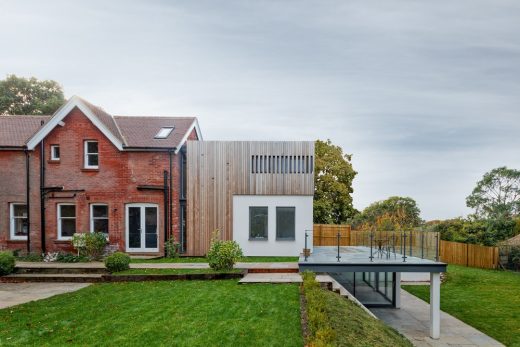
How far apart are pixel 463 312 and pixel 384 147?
46.7 feet

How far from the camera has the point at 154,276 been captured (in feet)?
40.5

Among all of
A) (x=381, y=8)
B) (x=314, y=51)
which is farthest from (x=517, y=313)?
(x=314, y=51)

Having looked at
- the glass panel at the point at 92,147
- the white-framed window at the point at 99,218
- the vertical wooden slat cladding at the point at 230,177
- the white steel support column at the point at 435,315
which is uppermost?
the glass panel at the point at 92,147

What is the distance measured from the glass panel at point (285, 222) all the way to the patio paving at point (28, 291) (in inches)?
359

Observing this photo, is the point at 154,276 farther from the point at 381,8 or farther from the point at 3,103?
the point at 3,103

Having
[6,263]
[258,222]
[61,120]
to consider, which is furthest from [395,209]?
[6,263]

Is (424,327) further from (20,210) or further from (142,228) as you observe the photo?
(20,210)

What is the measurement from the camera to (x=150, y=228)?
18078mm

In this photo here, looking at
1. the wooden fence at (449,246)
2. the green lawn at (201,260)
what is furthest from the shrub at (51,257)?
the wooden fence at (449,246)

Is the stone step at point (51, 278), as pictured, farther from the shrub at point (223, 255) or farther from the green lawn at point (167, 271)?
the shrub at point (223, 255)

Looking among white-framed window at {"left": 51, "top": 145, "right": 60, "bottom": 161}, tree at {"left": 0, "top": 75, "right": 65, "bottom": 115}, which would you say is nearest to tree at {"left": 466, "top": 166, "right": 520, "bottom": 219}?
white-framed window at {"left": 51, "top": 145, "right": 60, "bottom": 161}

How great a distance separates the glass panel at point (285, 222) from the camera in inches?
709

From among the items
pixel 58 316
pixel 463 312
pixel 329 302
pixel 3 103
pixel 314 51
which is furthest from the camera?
pixel 3 103

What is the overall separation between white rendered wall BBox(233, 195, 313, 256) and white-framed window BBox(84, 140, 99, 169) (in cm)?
744
